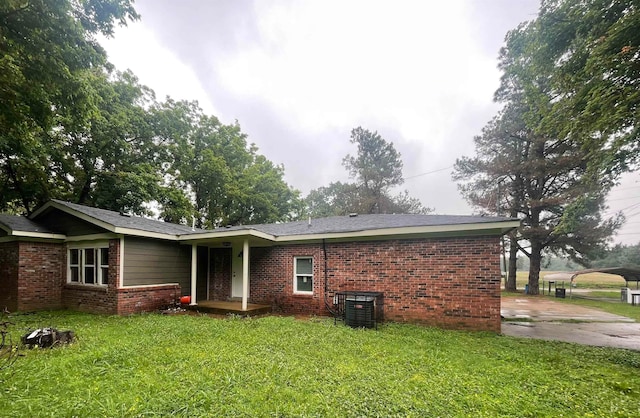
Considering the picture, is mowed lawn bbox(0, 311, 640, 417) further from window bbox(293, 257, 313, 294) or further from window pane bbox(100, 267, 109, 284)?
window pane bbox(100, 267, 109, 284)

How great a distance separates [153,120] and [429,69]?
15590mm

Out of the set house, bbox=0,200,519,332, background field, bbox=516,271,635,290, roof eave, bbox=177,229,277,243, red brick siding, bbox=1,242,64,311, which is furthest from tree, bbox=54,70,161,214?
background field, bbox=516,271,635,290

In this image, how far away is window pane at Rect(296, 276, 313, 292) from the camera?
8905mm

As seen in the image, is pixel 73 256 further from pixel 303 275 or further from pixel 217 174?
pixel 217 174

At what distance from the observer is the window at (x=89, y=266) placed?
8750mm

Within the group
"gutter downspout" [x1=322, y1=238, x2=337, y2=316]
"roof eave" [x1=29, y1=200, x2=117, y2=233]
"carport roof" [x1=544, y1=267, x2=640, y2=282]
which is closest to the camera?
"roof eave" [x1=29, y1=200, x2=117, y2=233]

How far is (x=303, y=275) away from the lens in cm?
899

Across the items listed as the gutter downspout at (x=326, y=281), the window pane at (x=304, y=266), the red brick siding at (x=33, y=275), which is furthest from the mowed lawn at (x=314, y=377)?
the red brick siding at (x=33, y=275)

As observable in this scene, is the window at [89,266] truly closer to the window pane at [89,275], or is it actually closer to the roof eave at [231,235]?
the window pane at [89,275]

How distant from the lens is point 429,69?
1195 cm

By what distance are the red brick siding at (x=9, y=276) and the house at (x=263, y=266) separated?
32 millimetres

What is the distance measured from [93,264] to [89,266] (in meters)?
0.23

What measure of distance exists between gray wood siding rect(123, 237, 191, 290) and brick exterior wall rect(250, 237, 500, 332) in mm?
3342

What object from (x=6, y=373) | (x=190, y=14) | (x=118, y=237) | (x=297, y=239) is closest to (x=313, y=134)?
(x=190, y=14)
